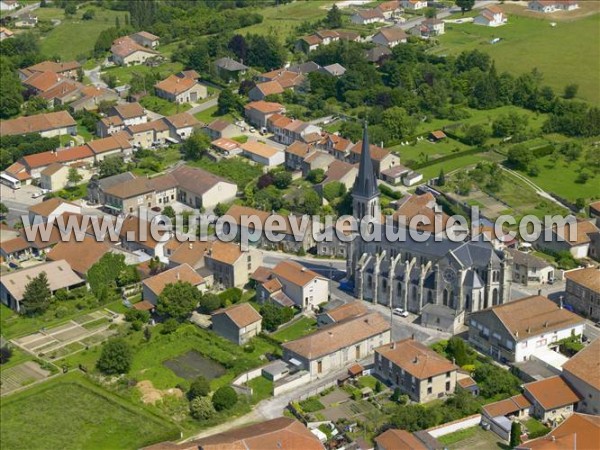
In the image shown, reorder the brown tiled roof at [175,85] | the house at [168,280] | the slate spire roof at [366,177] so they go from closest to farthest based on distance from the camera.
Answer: the slate spire roof at [366,177] → the house at [168,280] → the brown tiled roof at [175,85]

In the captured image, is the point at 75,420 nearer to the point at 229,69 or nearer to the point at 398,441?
the point at 398,441

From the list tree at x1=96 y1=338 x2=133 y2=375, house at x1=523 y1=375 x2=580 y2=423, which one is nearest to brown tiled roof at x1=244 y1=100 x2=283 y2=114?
tree at x1=96 y1=338 x2=133 y2=375

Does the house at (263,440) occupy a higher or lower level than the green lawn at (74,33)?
higher

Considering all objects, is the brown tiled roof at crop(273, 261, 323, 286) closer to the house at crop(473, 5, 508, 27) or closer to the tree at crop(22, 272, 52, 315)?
the tree at crop(22, 272, 52, 315)

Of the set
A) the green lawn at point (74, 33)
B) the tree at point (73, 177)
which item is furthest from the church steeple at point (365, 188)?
the green lawn at point (74, 33)

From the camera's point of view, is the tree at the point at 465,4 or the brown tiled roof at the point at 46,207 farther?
the tree at the point at 465,4

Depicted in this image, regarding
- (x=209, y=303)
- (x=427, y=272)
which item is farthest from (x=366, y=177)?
(x=209, y=303)

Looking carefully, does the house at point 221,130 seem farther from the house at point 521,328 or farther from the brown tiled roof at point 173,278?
the house at point 521,328
